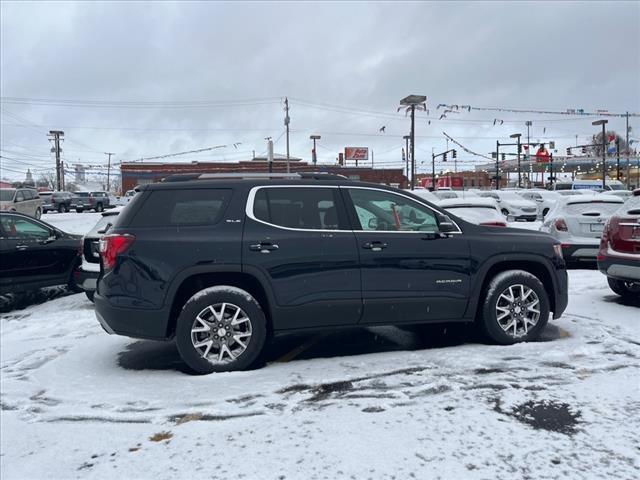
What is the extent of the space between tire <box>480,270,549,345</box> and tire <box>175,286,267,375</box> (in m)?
2.20

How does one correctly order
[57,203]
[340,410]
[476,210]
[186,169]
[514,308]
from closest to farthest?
[340,410]
[514,308]
[476,210]
[57,203]
[186,169]

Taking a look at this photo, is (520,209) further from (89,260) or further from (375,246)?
(375,246)

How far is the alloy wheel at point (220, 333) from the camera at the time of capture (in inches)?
184

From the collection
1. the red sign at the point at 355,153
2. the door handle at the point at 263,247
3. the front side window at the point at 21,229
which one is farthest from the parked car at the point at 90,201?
the red sign at the point at 355,153

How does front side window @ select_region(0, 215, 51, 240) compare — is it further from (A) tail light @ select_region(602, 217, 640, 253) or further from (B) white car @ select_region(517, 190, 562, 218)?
(B) white car @ select_region(517, 190, 562, 218)

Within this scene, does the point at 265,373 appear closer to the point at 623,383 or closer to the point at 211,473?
the point at 211,473

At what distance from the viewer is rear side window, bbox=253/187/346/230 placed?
4.93 m

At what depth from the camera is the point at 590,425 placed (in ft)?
11.5

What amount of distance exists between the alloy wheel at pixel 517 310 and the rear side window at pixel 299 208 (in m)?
1.79

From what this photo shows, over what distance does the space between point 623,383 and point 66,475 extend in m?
3.98

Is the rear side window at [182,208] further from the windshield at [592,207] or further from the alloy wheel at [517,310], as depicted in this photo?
the windshield at [592,207]

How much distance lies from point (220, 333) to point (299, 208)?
1320mm

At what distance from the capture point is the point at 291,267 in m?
4.79

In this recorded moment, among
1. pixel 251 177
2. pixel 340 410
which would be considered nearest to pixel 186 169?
pixel 251 177
